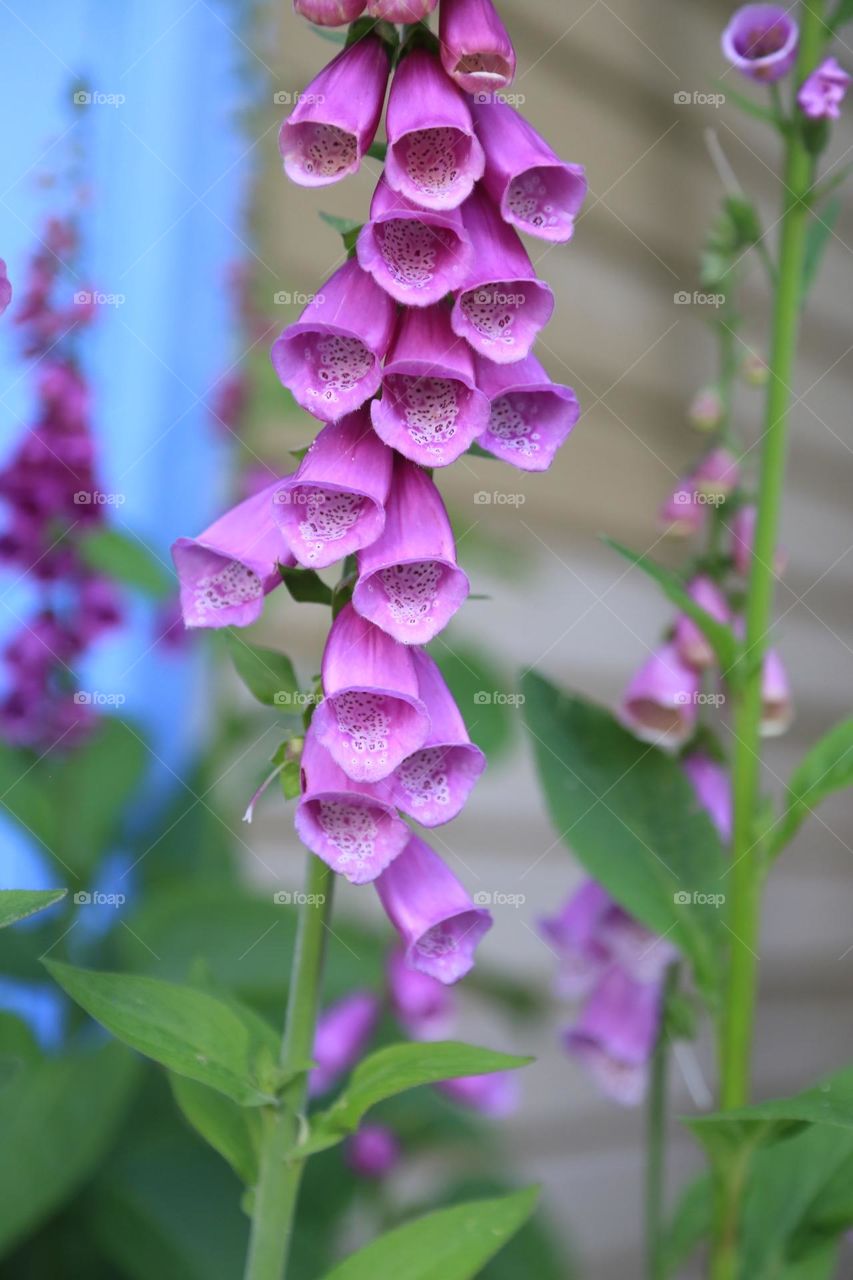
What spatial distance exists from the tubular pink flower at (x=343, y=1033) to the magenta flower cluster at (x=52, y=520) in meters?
0.32

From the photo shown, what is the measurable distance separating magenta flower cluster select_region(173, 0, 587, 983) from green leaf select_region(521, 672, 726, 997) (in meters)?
0.18

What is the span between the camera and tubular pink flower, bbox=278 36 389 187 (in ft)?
1.44

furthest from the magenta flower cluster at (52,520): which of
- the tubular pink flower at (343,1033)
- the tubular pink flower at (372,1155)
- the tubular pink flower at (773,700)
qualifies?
the tubular pink flower at (773,700)

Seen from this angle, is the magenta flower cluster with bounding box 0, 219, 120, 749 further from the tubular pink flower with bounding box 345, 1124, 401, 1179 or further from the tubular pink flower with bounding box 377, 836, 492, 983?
the tubular pink flower with bounding box 377, 836, 492, 983

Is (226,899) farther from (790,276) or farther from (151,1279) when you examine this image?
(790,276)

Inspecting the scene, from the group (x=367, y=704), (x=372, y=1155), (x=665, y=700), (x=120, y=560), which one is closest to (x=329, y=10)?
(x=367, y=704)

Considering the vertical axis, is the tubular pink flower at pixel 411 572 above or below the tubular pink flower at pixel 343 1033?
above

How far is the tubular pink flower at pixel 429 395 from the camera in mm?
422

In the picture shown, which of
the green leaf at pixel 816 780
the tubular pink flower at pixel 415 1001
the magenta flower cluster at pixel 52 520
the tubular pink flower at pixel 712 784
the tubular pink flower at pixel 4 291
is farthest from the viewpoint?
the tubular pink flower at pixel 415 1001

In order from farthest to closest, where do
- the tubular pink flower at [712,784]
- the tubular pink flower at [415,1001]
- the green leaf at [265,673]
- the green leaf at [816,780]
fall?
the tubular pink flower at [415,1001] < the tubular pink flower at [712,784] < the green leaf at [816,780] < the green leaf at [265,673]

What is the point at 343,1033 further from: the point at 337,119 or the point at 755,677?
the point at 337,119

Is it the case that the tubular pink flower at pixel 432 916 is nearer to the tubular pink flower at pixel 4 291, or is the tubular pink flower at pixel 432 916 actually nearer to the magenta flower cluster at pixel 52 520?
the tubular pink flower at pixel 4 291

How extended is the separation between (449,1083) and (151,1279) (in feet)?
1.21

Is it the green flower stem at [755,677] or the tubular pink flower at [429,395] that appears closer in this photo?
the tubular pink flower at [429,395]
